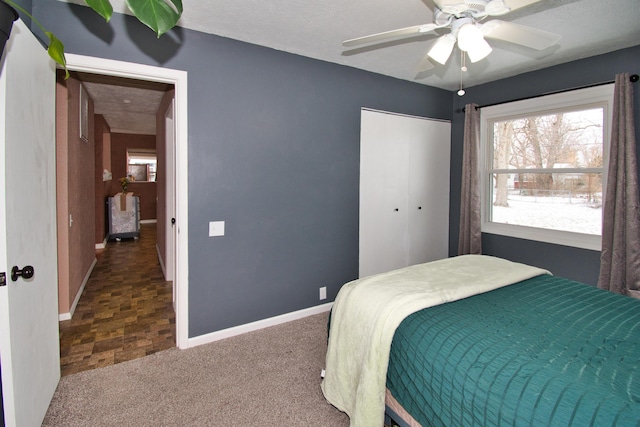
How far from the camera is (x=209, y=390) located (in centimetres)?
207

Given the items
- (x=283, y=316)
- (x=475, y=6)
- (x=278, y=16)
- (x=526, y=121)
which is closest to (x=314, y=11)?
(x=278, y=16)

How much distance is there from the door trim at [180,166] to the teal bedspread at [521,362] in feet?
5.53

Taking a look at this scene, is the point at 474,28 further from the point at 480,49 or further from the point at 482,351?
the point at 482,351

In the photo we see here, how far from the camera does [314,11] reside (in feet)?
7.20

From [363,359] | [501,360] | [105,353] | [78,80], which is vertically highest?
[78,80]

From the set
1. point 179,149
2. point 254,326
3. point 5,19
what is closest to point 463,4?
point 5,19

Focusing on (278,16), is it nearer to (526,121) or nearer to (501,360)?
(501,360)

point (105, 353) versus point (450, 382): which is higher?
point (450, 382)

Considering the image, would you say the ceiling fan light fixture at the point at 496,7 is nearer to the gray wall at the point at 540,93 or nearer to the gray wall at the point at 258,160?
the gray wall at the point at 258,160

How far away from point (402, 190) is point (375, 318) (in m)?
2.35

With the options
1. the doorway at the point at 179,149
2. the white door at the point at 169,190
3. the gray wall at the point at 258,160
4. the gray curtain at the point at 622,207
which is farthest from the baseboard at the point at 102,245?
the gray curtain at the point at 622,207

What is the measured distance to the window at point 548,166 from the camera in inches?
119

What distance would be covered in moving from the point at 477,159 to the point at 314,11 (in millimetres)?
2432

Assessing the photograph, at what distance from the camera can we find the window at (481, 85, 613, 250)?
3025 millimetres
